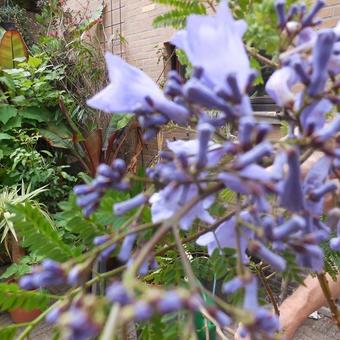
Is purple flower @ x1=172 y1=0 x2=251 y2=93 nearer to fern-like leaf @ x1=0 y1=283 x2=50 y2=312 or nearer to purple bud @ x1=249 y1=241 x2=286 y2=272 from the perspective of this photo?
purple bud @ x1=249 y1=241 x2=286 y2=272

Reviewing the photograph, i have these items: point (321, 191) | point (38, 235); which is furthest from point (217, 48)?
point (38, 235)

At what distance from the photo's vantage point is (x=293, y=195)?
283mm

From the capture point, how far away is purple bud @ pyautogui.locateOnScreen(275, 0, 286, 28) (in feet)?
1.18

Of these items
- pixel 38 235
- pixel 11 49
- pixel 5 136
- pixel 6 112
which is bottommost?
pixel 5 136

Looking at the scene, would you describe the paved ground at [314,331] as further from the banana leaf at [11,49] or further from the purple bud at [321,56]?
the purple bud at [321,56]

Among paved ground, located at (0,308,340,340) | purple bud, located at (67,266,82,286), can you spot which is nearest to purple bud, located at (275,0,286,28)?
purple bud, located at (67,266,82,286)

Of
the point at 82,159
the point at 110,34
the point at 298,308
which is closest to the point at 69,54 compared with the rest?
the point at 110,34

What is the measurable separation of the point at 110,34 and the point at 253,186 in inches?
163

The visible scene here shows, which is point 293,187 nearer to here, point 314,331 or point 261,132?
point 261,132

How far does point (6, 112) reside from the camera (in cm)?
314

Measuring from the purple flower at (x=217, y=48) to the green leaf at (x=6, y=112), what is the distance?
312 centimetres

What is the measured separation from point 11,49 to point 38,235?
10.9 feet

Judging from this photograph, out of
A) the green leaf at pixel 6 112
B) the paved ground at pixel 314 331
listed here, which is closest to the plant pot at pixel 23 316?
the paved ground at pixel 314 331

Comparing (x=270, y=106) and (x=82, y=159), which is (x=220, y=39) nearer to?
(x=270, y=106)
